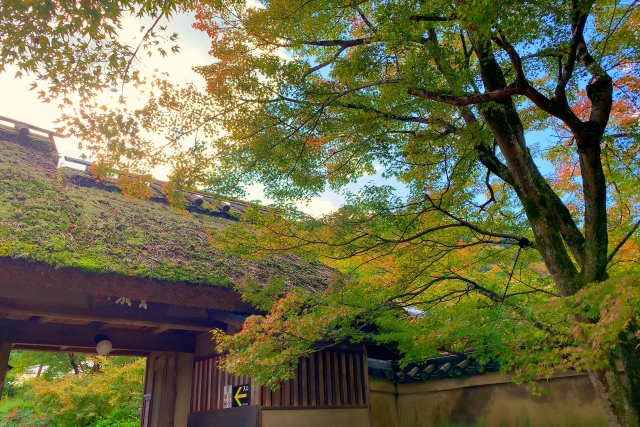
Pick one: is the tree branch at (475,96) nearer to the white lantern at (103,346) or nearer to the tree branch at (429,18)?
the tree branch at (429,18)

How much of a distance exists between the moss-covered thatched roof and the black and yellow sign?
1288mm

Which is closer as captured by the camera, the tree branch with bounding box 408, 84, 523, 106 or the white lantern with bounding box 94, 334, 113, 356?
the tree branch with bounding box 408, 84, 523, 106

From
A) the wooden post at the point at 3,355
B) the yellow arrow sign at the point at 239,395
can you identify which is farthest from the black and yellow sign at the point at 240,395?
the wooden post at the point at 3,355

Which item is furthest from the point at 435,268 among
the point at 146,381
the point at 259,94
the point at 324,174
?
the point at 146,381

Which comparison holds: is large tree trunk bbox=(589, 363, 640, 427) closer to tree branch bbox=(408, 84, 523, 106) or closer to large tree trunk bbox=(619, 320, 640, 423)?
large tree trunk bbox=(619, 320, 640, 423)

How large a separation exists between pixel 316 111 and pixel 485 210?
7.94 feet

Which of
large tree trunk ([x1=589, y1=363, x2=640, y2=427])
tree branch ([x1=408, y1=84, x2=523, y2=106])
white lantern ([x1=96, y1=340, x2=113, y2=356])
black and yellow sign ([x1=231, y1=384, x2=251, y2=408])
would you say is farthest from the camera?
white lantern ([x1=96, y1=340, x2=113, y2=356])

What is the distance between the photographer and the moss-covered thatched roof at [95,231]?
4.21m

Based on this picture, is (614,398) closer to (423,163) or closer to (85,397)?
(423,163)

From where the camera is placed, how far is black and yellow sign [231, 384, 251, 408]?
5.05 m

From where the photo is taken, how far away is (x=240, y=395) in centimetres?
515

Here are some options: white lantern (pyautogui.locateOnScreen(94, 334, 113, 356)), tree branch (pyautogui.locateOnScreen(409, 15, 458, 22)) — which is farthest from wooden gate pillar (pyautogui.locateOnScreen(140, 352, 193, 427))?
tree branch (pyautogui.locateOnScreen(409, 15, 458, 22))

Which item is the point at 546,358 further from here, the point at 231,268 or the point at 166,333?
the point at 166,333

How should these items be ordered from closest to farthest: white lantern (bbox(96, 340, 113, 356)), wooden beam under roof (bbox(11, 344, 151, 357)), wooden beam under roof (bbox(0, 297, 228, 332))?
wooden beam under roof (bbox(0, 297, 228, 332)) < white lantern (bbox(96, 340, 113, 356)) < wooden beam under roof (bbox(11, 344, 151, 357))
